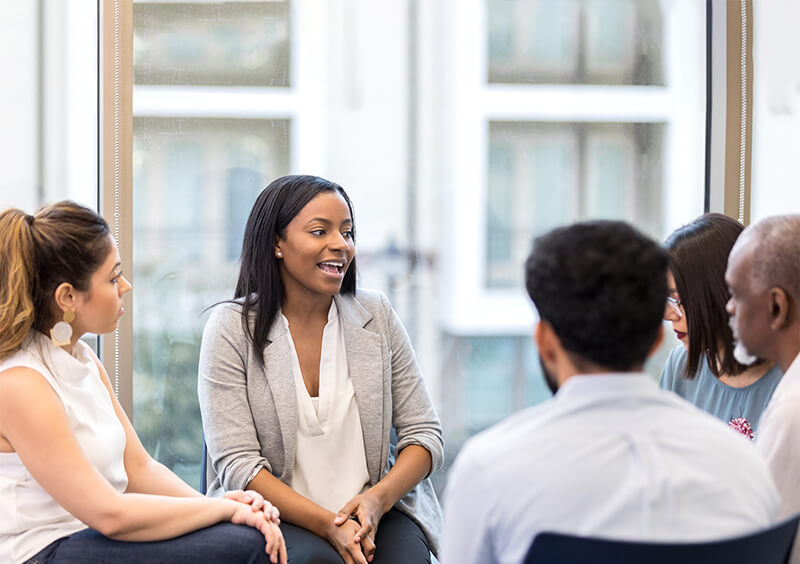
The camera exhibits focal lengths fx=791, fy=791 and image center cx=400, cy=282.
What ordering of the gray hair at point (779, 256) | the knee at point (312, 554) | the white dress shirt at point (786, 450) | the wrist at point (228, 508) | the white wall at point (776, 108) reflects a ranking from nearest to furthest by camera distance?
the white dress shirt at point (786, 450)
the gray hair at point (779, 256)
the wrist at point (228, 508)
the knee at point (312, 554)
the white wall at point (776, 108)

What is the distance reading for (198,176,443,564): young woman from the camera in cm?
207

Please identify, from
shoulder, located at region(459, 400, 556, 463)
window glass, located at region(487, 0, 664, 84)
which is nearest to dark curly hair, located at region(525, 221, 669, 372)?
shoulder, located at region(459, 400, 556, 463)

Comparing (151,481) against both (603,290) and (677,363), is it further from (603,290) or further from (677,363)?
(677,363)

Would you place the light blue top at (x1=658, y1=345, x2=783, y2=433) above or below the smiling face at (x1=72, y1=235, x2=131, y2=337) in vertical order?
below

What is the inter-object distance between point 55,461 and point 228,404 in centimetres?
58

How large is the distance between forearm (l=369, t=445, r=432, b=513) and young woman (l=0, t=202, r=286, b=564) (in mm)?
351

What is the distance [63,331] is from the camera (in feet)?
5.79

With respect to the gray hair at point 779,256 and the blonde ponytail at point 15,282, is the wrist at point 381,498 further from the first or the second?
the gray hair at point 779,256

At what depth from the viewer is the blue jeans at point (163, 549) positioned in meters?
1.63

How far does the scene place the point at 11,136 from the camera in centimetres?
255

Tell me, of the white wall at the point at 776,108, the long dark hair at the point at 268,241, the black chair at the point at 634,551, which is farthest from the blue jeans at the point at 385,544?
the white wall at the point at 776,108

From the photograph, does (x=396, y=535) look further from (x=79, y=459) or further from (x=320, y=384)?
(x=79, y=459)

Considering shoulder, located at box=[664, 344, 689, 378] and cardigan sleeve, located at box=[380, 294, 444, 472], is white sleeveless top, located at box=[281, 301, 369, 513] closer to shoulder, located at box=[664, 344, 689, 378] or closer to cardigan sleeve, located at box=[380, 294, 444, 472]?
cardigan sleeve, located at box=[380, 294, 444, 472]

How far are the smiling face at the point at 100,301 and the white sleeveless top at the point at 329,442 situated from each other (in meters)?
0.52
